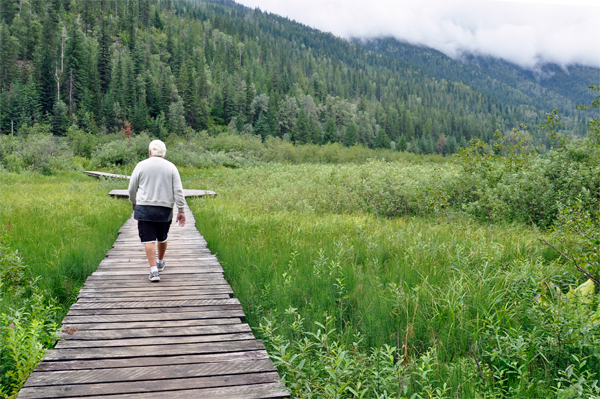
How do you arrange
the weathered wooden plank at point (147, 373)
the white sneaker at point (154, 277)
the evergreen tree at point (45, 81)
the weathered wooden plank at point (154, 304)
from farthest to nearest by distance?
the evergreen tree at point (45, 81) → the white sneaker at point (154, 277) → the weathered wooden plank at point (154, 304) → the weathered wooden plank at point (147, 373)

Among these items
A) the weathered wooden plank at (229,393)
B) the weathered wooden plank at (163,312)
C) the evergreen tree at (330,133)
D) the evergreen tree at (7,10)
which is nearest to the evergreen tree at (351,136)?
the evergreen tree at (330,133)

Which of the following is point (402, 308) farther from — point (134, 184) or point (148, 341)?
point (134, 184)

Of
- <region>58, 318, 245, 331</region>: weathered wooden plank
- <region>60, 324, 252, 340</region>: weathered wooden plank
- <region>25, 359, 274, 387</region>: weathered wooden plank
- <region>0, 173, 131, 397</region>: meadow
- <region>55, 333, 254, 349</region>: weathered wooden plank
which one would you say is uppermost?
<region>25, 359, 274, 387</region>: weathered wooden plank

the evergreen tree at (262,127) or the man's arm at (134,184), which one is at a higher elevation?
the evergreen tree at (262,127)

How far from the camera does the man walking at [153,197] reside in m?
5.02

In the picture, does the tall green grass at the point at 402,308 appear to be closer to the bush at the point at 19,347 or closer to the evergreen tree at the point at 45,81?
the bush at the point at 19,347

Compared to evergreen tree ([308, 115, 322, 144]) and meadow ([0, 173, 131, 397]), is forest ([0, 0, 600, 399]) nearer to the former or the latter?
meadow ([0, 173, 131, 397])

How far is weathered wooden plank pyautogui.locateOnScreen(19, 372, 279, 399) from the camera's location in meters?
2.45

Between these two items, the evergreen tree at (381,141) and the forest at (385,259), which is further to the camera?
the evergreen tree at (381,141)

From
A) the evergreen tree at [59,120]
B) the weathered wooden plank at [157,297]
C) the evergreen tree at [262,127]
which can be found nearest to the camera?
the weathered wooden plank at [157,297]

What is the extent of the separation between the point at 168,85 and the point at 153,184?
8061 centimetres

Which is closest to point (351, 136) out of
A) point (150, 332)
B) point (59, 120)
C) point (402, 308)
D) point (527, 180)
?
point (59, 120)

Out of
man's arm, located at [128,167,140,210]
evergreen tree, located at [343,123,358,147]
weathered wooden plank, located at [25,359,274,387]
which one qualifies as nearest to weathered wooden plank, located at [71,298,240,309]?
weathered wooden plank, located at [25,359,274,387]

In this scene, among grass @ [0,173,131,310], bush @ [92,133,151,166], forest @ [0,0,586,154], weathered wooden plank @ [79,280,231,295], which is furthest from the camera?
Result: forest @ [0,0,586,154]
